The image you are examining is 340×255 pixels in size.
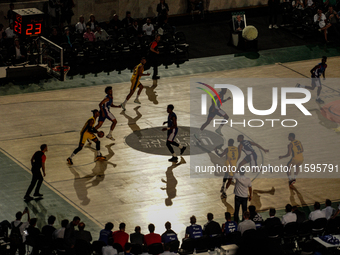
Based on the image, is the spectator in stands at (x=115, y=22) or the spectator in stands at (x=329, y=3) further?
the spectator in stands at (x=329, y=3)

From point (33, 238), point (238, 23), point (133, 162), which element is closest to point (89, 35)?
point (238, 23)

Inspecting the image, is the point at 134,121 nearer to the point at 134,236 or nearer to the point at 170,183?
the point at 170,183

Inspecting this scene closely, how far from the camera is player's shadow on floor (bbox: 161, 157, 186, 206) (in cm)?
1685

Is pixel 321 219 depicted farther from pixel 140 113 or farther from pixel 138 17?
pixel 138 17

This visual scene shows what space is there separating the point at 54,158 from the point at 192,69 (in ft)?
33.8

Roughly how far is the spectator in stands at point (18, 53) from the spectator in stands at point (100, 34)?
3.58 metres

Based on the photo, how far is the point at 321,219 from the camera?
45.8 ft

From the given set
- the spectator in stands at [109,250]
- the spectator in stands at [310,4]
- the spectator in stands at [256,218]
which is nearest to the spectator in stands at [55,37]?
the spectator in stands at [310,4]

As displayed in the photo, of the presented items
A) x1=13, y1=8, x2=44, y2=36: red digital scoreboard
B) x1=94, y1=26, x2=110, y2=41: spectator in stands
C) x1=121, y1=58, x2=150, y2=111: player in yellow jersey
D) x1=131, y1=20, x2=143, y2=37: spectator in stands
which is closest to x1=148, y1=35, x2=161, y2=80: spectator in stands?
x1=131, y1=20, x2=143, y2=37: spectator in stands

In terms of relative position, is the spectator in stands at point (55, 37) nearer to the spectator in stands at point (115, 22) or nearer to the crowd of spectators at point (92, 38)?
the crowd of spectators at point (92, 38)

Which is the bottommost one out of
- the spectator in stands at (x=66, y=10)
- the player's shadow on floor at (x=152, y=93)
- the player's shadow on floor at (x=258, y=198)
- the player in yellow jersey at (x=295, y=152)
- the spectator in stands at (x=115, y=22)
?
the player's shadow on floor at (x=258, y=198)

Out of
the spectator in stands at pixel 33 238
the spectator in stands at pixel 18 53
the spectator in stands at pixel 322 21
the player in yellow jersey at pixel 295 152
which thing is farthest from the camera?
the spectator in stands at pixel 322 21

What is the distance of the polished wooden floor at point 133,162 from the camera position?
53.7 feet

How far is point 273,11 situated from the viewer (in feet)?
104
